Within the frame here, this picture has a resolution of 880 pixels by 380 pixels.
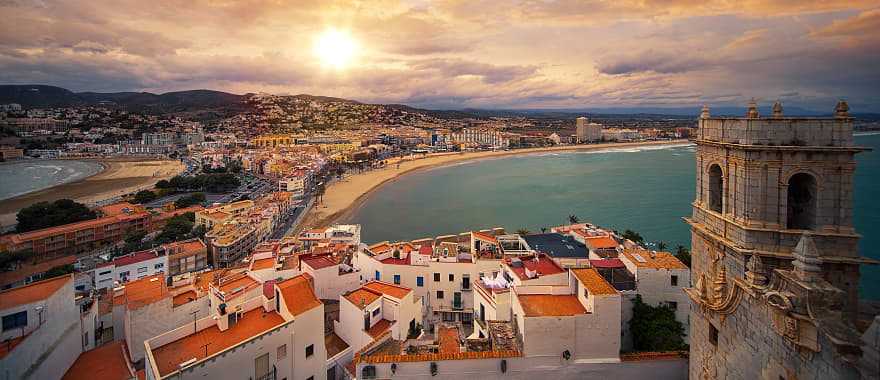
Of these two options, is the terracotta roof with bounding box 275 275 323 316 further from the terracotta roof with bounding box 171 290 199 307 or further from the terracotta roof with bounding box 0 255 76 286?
the terracotta roof with bounding box 0 255 76 286

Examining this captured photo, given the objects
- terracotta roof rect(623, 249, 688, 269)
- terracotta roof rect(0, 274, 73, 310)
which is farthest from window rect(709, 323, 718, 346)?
terracotta roof rect(0, 274, 73, 310)

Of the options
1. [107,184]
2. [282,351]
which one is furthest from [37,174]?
[282,351]

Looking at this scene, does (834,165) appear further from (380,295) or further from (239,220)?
(239,220)

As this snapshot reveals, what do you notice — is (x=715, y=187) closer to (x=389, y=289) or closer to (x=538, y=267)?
(x=538, y=267)

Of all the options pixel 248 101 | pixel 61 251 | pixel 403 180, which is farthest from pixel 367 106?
pixel 61 251

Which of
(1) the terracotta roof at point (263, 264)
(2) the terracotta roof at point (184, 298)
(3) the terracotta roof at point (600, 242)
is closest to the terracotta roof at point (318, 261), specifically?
(1) the terracotta roof at point (263, 264)

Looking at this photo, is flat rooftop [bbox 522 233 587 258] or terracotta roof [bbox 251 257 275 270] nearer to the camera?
terracotta roof [bbox 251 257 275 270]

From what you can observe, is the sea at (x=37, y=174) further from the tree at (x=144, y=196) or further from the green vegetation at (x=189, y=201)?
the green vegetation at (x=189, y=201)
